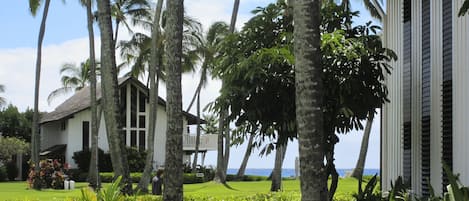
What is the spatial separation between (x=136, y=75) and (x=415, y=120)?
34476 millimetres

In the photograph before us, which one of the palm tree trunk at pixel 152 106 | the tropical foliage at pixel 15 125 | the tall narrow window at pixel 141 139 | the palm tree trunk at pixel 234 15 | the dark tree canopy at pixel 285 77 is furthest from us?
the tropical foliage at pixel 15 125

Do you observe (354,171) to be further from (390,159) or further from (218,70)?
(218,70)

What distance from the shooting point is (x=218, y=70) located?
1393 centimetres

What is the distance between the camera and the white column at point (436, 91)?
44.7 ft

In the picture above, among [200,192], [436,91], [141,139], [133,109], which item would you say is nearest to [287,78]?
[436,91]

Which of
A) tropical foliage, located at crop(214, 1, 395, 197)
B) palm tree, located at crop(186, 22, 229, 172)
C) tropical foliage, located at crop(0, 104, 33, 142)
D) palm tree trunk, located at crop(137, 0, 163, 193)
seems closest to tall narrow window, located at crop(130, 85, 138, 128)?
palm tree, located at crop(186, 22, 229, 172)

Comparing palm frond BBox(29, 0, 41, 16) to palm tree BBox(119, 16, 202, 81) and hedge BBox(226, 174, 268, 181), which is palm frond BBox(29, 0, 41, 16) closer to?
palm tree BBox(119, 16, 202, 81)

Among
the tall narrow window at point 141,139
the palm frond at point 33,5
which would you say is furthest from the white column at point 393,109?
the tall narrow window at point 141,139

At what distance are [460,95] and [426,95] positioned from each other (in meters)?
1.51

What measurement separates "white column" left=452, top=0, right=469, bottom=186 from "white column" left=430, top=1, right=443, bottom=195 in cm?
60

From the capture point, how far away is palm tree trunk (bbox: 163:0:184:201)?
45.2ft

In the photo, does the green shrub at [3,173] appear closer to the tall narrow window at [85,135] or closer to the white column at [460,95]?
the tall narrow window at [85,135]

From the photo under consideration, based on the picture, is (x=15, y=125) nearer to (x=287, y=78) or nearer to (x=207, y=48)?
(x=207, y=48)

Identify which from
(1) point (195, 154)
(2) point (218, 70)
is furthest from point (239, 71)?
(1) point (195, 154)
